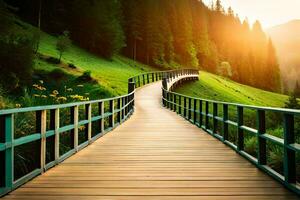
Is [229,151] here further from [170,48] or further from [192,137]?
[170,48]

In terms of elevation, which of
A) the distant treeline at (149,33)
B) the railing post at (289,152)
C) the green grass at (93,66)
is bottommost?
the railing post at (289,152)

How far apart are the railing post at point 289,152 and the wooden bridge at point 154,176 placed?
0.22 m

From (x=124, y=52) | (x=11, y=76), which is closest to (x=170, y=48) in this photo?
(x=124, y=52)

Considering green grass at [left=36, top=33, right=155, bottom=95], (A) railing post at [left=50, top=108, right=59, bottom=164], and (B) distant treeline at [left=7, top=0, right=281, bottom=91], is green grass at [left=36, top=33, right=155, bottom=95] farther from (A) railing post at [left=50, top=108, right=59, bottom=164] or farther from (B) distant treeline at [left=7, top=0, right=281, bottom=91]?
(A) railing post at [left=50, top=108, right=59, bottom=164]

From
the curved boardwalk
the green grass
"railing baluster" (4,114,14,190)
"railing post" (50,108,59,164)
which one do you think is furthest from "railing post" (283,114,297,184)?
the green grass

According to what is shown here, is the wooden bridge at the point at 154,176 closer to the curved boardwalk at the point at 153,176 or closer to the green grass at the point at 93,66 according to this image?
the curved boardwalk at the point at 153,176

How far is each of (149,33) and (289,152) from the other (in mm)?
72447

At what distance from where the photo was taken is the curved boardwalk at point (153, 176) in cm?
474

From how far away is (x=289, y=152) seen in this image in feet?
16.6

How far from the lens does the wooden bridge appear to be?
474cm

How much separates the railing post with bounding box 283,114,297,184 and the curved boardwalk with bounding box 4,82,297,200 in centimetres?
21

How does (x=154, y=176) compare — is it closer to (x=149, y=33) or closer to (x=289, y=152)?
(x=289, y=152)

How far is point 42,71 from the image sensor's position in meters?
34.1

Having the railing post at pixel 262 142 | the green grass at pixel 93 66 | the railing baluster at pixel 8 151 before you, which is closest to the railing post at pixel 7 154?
the railing baluster at pixel 8 151
